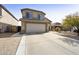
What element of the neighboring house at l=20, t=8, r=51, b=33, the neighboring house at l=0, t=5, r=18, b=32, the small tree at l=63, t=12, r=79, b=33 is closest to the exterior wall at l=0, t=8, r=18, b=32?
the neighboring house at l=0, t=5, r=18, b=32

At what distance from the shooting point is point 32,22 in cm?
2003

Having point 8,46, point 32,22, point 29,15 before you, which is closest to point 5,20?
point 29,15

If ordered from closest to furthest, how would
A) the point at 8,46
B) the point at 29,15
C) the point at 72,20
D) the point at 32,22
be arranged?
the point at 8,46, the point at 72,20, the point at 32,22, the point at 29,15

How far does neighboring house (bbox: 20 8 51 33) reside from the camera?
1930 cm

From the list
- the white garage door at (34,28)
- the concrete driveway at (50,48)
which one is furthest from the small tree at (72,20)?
the white garage door at (34,28)

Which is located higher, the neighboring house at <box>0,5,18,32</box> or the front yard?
the neighboring house at <box>0,5,18,32</box>

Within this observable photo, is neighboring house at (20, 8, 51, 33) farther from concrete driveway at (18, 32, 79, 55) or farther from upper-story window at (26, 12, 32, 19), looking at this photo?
concrete driveway at (18, 32, 79, 55)

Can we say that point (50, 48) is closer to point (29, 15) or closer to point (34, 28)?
point (34, 28)

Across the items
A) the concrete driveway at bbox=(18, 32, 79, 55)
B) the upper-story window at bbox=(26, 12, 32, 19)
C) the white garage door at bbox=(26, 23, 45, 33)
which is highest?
the upper-story window at bbox=(26, 12, 32, 19)
